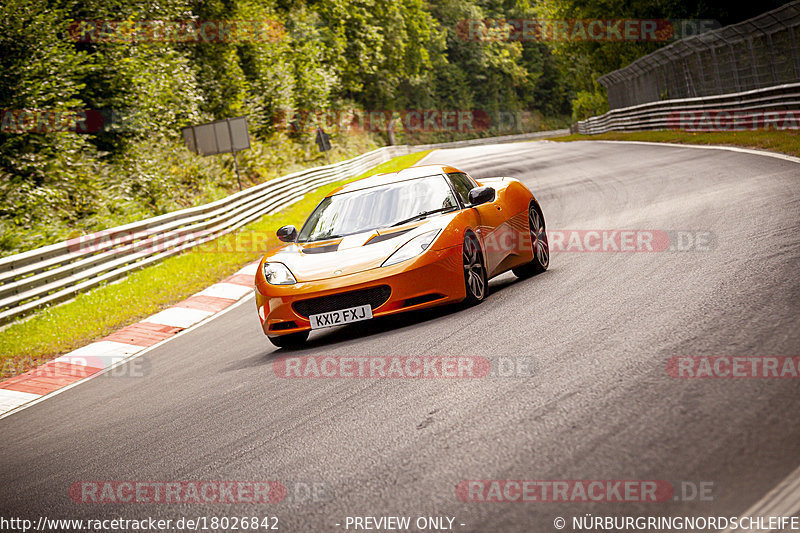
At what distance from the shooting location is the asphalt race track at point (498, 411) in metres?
3.19

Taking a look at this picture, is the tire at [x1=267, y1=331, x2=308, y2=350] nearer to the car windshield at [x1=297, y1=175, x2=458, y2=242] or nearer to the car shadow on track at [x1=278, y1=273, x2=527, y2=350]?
the car shadow on track at [x1=278, y1=273, x2=527, y2=350]

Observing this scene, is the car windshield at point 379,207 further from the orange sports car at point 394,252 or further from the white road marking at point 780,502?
the white road marking at point 780,502

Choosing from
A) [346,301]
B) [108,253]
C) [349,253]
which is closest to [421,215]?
[349,253]

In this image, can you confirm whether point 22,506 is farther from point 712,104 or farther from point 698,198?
point 712,104

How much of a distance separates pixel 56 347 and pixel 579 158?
18.6m

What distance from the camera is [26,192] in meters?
17.3

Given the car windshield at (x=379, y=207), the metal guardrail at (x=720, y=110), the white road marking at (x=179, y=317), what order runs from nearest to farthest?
the car windshield at (x=379, y=207)
the white road marking at (x=179, y=317)
the metal guardrail at (x=720, y=110)

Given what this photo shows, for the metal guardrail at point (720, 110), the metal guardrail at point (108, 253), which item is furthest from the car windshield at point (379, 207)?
the metal guardrail at point (720, 110)

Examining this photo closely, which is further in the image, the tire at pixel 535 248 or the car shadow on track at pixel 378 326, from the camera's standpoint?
the tire at pixel 535 248

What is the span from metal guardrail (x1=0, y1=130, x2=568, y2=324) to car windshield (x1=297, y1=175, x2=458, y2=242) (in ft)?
18.4

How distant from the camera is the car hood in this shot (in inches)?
278

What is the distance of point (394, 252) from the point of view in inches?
277

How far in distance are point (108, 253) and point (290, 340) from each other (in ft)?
25.5

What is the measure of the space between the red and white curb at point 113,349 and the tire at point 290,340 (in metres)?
2.53
